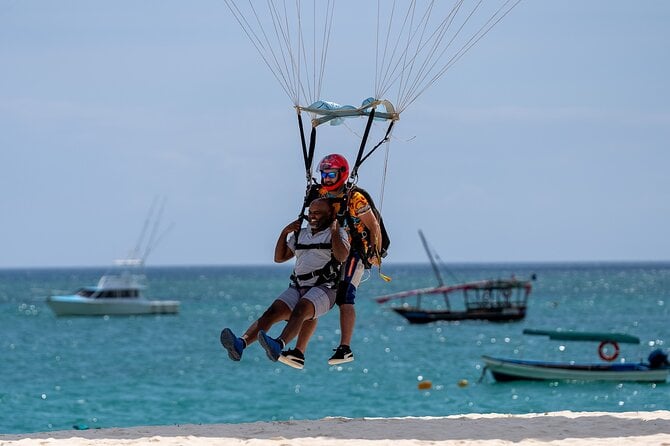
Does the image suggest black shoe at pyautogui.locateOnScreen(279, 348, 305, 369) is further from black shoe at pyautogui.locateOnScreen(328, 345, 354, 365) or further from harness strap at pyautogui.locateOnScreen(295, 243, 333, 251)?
harness strap at pyautogui.locateOnScreen(295, 243, 333, 251)

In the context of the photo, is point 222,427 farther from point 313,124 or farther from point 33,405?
point 33,405

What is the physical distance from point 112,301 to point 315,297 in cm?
6783

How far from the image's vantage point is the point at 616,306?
97.3m

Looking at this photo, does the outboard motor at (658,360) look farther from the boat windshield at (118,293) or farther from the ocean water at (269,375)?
the boat windshield at (118,293)

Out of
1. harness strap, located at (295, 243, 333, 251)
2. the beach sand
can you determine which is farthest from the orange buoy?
harness strap, located at (295, 243, 333, 251)

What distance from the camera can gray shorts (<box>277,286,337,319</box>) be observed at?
11.5 m

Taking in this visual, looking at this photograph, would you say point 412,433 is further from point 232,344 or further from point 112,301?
point 112,301

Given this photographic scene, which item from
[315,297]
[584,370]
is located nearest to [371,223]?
[315,297]

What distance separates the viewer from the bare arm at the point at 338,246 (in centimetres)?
1132

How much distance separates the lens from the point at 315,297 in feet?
37.8

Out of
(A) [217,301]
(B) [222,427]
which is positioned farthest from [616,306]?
(B) [222,427]

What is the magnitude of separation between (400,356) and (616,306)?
159 feet

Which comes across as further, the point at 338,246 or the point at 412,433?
the point at 412,433

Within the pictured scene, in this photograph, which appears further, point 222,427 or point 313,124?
point 222,427
